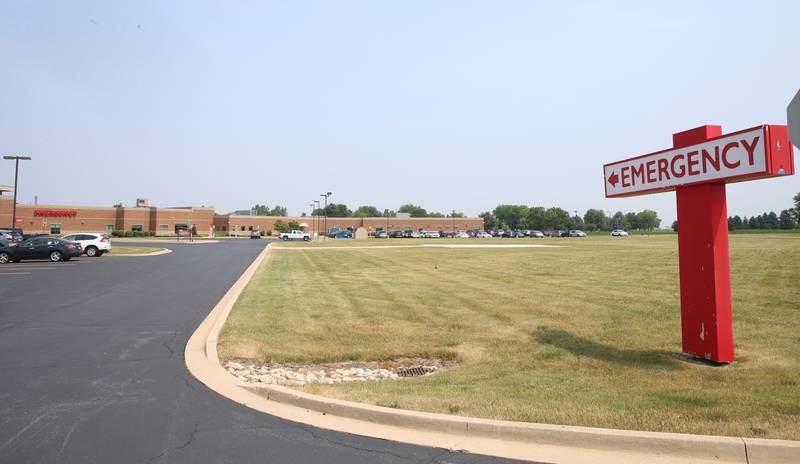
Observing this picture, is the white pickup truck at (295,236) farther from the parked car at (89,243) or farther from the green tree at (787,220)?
the green tree at (787,220)

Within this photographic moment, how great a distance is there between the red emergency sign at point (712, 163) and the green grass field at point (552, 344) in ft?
8.65

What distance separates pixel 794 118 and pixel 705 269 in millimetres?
4477

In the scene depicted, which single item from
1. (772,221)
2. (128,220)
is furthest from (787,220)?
(128,220)

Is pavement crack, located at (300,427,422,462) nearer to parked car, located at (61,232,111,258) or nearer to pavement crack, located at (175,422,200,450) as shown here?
pavement crack, located at (175,422,200,450)

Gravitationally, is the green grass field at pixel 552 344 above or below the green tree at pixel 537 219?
below

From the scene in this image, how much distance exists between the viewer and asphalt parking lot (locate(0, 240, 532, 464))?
14.8ft

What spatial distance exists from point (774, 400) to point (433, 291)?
10.2 metres

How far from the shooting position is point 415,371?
305 inches

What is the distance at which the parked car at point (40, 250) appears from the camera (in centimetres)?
2872

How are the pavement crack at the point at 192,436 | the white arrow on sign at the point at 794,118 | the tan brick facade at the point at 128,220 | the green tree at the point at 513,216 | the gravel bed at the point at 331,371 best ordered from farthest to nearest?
1. the green tree at the point at 513,216
2. the tan brick facade at the point at 128,220
3. the gravel bed at the point at 331,371
4. the pavement crack at the point at 192,436
5. the white arrow on sign at the point at 794,118

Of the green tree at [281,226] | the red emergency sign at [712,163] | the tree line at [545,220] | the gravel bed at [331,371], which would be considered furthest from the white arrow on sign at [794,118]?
the tree line at [545,220]

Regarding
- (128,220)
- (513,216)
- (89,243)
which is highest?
(513,216)

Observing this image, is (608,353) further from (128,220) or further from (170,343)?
(128,220)

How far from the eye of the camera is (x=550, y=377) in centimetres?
695
